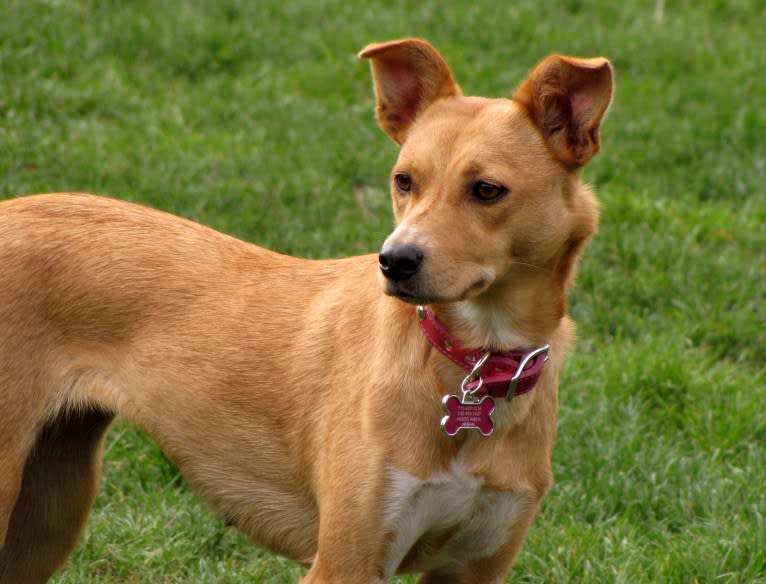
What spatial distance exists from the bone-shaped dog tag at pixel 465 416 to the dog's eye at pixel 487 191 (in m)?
0.62

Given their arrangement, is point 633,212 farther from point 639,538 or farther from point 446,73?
point 446,73

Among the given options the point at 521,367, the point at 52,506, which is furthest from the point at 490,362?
the point at 52,506

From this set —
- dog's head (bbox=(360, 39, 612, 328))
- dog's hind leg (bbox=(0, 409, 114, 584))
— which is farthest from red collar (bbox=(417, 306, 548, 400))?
dog's hind leg (bbox=(0, 409, 114, 584))

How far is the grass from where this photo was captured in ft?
18.4

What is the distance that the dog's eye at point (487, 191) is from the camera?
4078 millimetres

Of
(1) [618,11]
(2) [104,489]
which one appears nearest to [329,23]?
(1) [618,11]

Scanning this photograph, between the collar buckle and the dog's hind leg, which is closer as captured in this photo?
the collar buckle

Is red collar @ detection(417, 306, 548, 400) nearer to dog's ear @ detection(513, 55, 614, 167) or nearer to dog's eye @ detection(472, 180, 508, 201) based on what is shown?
dog's eye @ detection(472, 180, 508, 201)

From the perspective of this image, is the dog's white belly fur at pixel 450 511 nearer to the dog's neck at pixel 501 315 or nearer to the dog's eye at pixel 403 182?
the dog's neck at pixel 501 315

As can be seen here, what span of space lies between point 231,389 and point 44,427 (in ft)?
2.13

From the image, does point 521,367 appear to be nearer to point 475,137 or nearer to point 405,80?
point 475,137

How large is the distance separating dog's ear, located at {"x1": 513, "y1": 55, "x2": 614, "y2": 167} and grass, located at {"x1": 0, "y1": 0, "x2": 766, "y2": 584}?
186 centimetres

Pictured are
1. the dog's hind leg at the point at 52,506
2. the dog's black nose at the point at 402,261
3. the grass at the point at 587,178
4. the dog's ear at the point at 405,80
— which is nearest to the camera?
the dog's black nose at the point at 402,261

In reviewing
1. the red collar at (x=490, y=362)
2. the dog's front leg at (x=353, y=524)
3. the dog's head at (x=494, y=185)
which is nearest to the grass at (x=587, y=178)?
the dog's front leg at (x=353, y=524)
